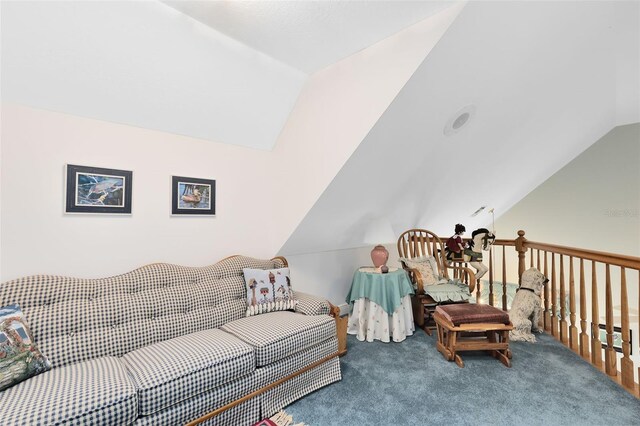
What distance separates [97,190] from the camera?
6.83 feet

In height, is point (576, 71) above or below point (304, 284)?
above

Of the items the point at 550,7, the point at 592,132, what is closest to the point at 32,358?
the point at 550,7

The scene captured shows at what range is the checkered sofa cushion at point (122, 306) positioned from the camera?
1696mm

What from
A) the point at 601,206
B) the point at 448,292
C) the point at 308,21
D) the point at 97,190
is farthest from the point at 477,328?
the point at 601,206

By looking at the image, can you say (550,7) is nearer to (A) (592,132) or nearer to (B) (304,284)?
(B) (304,284)

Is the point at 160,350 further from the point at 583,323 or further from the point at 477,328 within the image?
the point at 583,323

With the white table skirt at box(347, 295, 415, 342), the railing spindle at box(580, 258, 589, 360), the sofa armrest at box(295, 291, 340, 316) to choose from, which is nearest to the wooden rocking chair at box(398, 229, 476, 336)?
the white table skirt at box(347, 295, 415, 342)

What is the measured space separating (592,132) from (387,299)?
4178mm

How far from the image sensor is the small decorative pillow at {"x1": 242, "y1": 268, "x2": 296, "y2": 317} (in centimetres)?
246

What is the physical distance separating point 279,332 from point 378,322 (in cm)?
131

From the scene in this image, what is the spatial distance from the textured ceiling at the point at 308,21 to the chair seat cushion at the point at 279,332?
197 centimetres

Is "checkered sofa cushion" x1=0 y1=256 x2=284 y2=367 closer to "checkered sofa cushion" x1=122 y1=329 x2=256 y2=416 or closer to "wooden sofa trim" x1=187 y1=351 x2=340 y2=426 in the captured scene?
"checkered sofa cushion" x1=122 y1=329 x2=256 y2=416

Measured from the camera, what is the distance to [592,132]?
14.6 ft

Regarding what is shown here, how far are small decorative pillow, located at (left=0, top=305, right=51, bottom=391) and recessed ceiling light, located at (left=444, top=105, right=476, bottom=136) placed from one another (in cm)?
325
